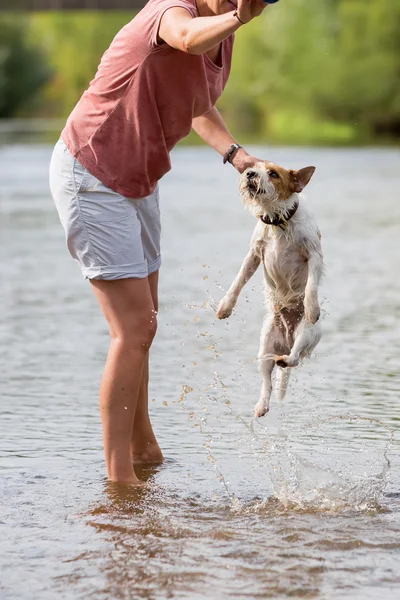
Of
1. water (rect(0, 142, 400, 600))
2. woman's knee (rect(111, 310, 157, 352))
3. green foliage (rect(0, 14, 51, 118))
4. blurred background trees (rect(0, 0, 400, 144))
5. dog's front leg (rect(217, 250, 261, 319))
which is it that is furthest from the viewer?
green foliage (rect(0, 14, 51, 118))

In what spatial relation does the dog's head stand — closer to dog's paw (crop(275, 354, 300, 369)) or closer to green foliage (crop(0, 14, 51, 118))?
dog's paw (crop(275, 354, 300, 369))

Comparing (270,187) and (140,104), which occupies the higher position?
(140,104)

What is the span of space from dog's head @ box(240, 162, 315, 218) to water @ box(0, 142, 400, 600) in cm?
58

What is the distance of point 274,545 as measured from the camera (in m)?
4.54

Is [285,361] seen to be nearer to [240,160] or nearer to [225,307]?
[225,307]

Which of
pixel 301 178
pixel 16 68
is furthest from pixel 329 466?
pixel 16 68

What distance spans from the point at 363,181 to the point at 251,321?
1487cm

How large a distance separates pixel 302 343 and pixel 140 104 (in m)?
1.31

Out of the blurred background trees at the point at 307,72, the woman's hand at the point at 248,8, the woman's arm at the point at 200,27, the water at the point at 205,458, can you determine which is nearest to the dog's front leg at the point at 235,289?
the water at the point at 205,458

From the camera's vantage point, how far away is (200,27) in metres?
4.57

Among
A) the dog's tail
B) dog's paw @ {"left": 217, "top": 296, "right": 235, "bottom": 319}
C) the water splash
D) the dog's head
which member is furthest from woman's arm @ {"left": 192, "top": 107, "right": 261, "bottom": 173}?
the water splash

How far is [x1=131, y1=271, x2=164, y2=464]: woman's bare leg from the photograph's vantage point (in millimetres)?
5777

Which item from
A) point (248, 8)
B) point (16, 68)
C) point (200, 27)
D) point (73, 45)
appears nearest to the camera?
point (248, 8)

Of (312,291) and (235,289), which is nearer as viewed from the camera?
(312,291)
